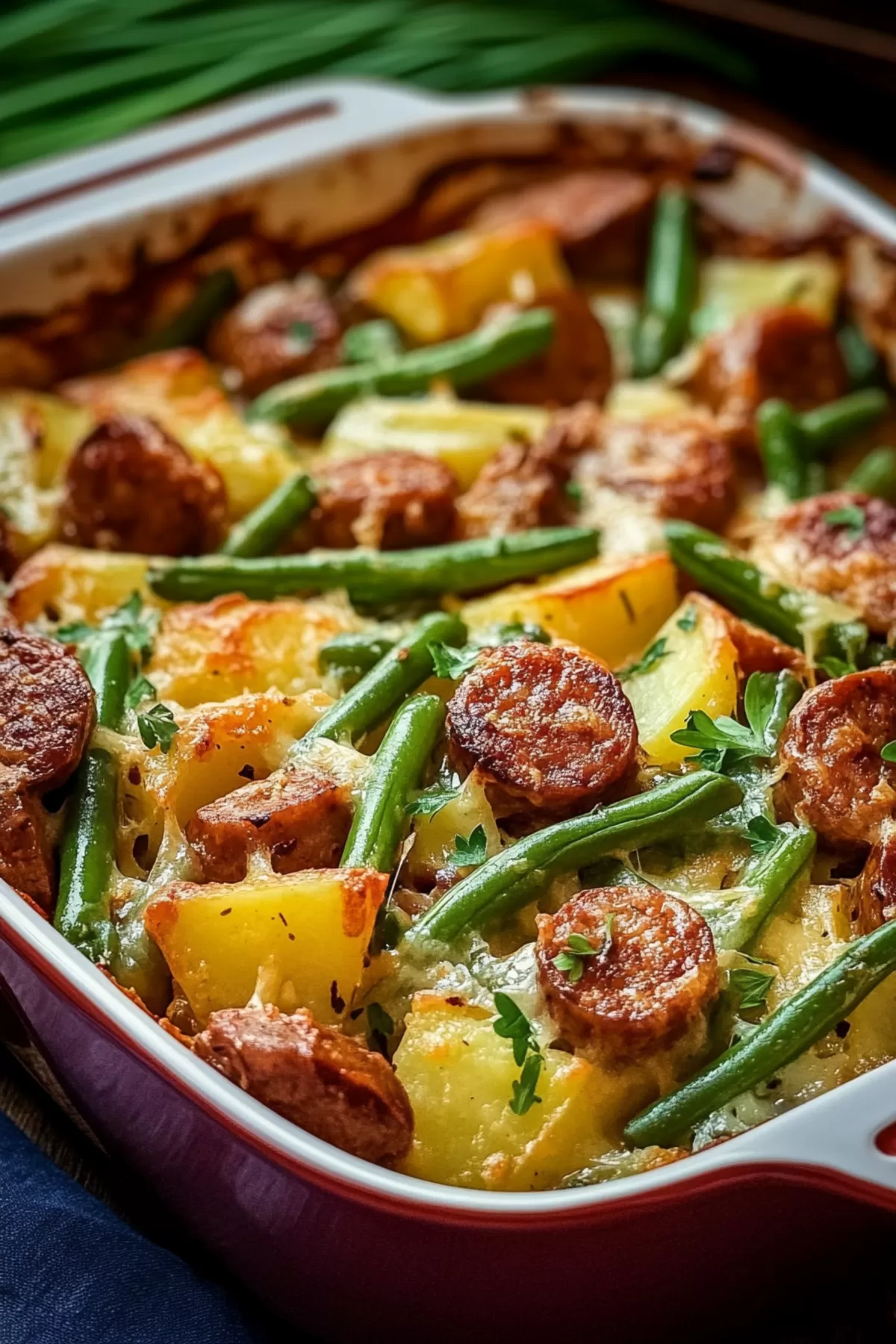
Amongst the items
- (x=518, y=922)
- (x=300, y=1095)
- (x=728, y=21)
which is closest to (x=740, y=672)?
(x=518, y=922)

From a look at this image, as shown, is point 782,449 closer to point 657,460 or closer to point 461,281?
point 657,460

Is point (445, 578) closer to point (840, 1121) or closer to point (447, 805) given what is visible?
point (447, 805)

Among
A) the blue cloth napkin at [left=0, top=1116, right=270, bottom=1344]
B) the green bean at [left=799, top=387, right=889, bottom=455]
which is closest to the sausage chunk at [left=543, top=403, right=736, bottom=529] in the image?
the green bean at [left=799, top=387, right=889, bottom=455]

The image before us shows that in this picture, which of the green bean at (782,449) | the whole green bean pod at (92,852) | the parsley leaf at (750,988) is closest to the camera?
the parsley leaf at (750,988)

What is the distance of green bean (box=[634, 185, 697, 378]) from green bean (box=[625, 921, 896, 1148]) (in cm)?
210

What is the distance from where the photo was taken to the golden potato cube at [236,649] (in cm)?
272

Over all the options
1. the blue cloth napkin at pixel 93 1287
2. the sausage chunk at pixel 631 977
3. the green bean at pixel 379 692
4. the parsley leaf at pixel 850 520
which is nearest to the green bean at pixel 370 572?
the green bean at pixel 379 692

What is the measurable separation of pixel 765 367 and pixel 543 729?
5.55 ft

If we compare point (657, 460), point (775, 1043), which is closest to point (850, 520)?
point (657, 460)

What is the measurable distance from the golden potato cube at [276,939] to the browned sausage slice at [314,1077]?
0.14 meters

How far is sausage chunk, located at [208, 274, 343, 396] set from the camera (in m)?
3.82

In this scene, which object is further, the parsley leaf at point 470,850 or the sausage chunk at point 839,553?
the sausage chunk at point 839,553

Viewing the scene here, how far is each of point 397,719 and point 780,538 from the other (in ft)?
3.40

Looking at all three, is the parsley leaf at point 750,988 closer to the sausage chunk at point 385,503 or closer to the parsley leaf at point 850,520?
the parsley leaf at point 850,520
